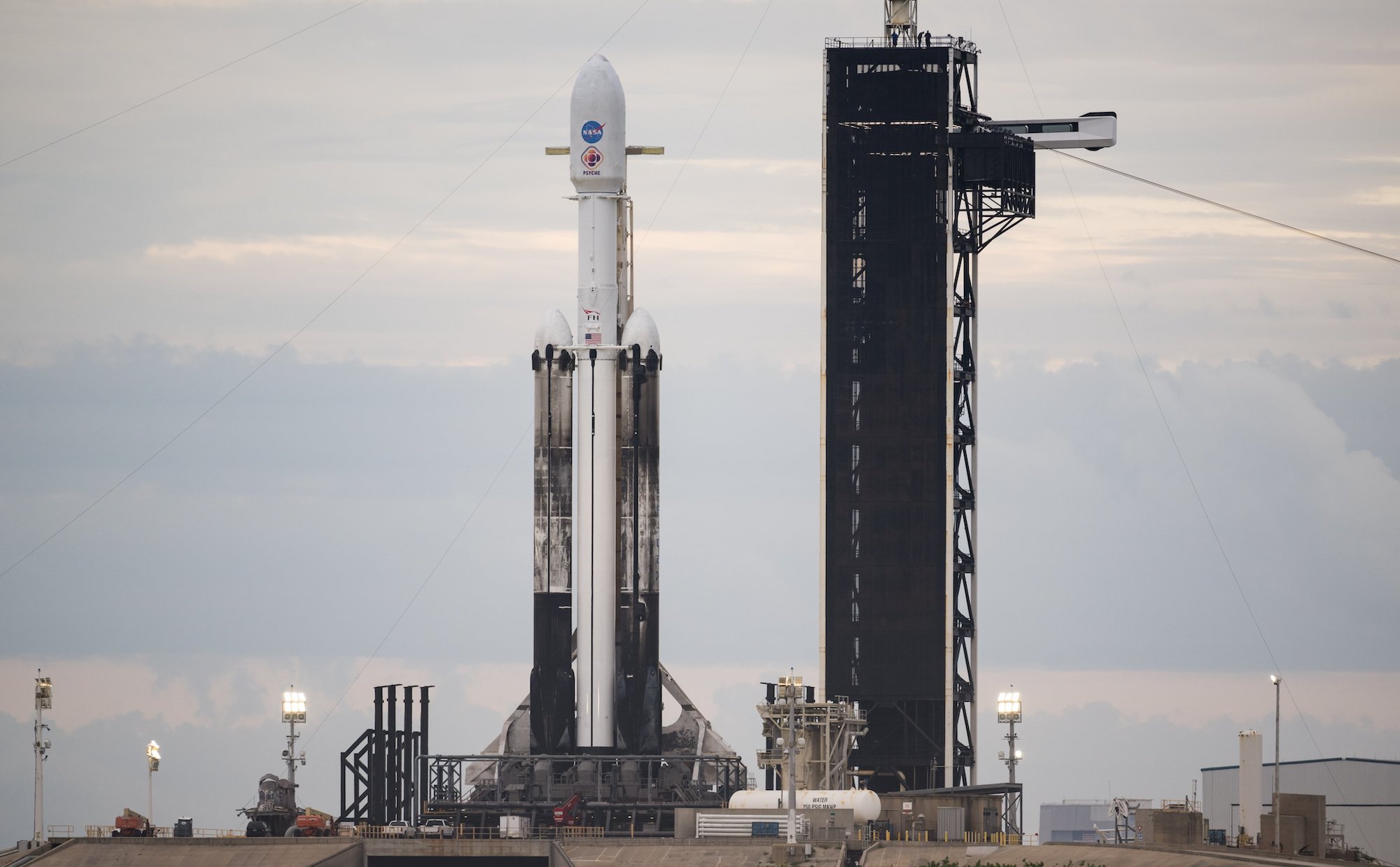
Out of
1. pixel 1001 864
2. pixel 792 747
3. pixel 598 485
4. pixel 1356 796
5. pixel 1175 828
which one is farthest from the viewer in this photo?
pixel 1356 796

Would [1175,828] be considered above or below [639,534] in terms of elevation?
below

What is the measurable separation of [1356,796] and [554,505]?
43707 mm

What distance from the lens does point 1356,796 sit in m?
120

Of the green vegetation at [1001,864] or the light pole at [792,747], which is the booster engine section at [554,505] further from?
the green vegetation at [1001,864]

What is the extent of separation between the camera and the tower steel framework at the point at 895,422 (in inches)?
4449

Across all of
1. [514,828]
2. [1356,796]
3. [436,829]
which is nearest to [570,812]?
[514,828]

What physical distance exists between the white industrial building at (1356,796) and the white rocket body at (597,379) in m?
29.9

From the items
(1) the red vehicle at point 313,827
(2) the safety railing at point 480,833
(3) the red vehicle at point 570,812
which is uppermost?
(3) the red vehicle at point 570,812

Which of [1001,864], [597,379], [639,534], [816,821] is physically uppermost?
[597,379]

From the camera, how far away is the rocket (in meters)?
106

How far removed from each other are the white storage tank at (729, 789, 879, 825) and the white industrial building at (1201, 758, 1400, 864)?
68.3ft

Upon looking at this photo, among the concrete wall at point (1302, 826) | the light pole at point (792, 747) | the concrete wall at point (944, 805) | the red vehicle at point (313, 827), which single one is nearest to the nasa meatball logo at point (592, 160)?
the light pole at point (792, 747)

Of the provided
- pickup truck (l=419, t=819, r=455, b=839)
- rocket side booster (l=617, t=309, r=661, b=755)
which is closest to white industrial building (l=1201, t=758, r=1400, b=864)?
rocket side booster (l=617, t=309, r=661, b=755)

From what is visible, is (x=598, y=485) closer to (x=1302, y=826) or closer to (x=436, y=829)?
(x=436, y=829)
